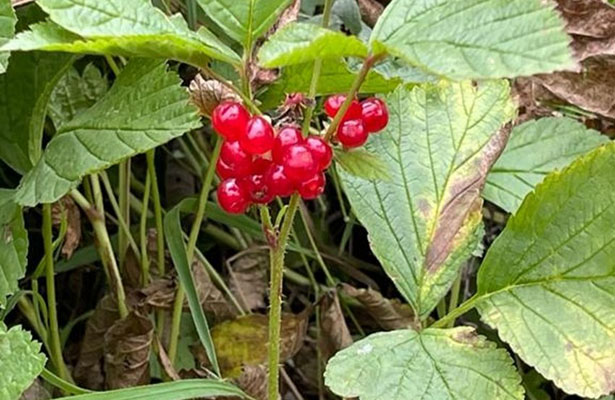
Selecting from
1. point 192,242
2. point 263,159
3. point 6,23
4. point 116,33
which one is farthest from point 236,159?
point 192,242

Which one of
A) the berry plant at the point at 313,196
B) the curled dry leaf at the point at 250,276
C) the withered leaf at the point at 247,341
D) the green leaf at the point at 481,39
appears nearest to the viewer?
the green leaf at the point at 481,39

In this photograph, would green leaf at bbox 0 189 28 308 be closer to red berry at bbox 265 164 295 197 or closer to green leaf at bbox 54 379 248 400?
green leaf at bbox 54 379 248 400

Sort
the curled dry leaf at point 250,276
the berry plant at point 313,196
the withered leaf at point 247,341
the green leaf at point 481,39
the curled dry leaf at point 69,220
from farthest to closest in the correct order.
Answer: the curled dry leaf at point 250,276 → the withered leaf at point 247,341 → the curled dry leaf at point 69,220 → the berry plant at point 313,196 → the green leaf at point 481,39

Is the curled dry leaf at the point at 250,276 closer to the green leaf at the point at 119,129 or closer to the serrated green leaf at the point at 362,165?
the green leaf at the point at 119,129

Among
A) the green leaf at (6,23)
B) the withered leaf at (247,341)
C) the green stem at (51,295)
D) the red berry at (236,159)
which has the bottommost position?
the withered leaf at (247,341)

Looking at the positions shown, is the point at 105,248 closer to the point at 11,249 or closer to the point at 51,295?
the point at 51,295

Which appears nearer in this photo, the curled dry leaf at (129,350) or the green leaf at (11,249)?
the green leaf at (11,249)

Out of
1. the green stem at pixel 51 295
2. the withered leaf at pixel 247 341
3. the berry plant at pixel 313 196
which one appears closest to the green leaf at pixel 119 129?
the berry plant at pixel 313 196

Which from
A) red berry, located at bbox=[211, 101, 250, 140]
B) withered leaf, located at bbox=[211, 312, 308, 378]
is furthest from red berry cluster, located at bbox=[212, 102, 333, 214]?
withered leaf, located at bbox=[211, 312, 308, 378]
